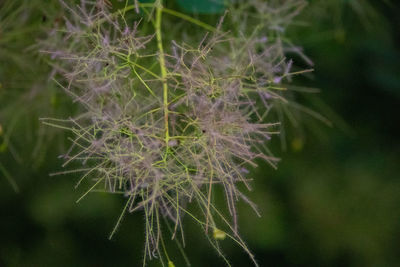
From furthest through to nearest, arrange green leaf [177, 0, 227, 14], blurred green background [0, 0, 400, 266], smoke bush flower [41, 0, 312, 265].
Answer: blurred green background [0, 0, 400, 266] < green leaf [177, 0, 227, 14] < smoke bush flower [41, 0, 312, 265]

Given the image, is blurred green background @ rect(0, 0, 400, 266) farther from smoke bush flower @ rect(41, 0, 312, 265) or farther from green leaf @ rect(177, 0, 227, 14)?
smoke bush flower @ rect(41, 0, 312, 265)

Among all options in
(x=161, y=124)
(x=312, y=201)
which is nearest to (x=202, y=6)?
(x=161, y=124)

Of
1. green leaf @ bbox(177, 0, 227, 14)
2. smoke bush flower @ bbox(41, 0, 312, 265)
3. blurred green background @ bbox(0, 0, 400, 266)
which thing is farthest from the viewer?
blurred green background @ bbox(0, 0, 400, 266)

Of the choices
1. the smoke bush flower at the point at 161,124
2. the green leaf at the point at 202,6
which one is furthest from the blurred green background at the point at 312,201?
the smoke bush flower at the point at 161,124

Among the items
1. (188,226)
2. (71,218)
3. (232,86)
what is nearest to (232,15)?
(232,86)

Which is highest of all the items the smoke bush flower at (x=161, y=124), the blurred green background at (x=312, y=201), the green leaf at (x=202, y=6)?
the green leaf at (x=202, y=6)

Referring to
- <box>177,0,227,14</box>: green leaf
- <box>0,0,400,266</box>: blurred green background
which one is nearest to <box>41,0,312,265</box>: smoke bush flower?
<box>177,0,227,14</box>: green leaf

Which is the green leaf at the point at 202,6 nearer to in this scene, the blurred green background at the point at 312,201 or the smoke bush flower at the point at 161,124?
the smoke bush flower at the point at 161,124

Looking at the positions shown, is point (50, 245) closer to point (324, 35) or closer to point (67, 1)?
point (324, 35)

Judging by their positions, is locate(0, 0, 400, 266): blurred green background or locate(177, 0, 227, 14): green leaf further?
locate(0, 0, 400, 266): blurred green background
